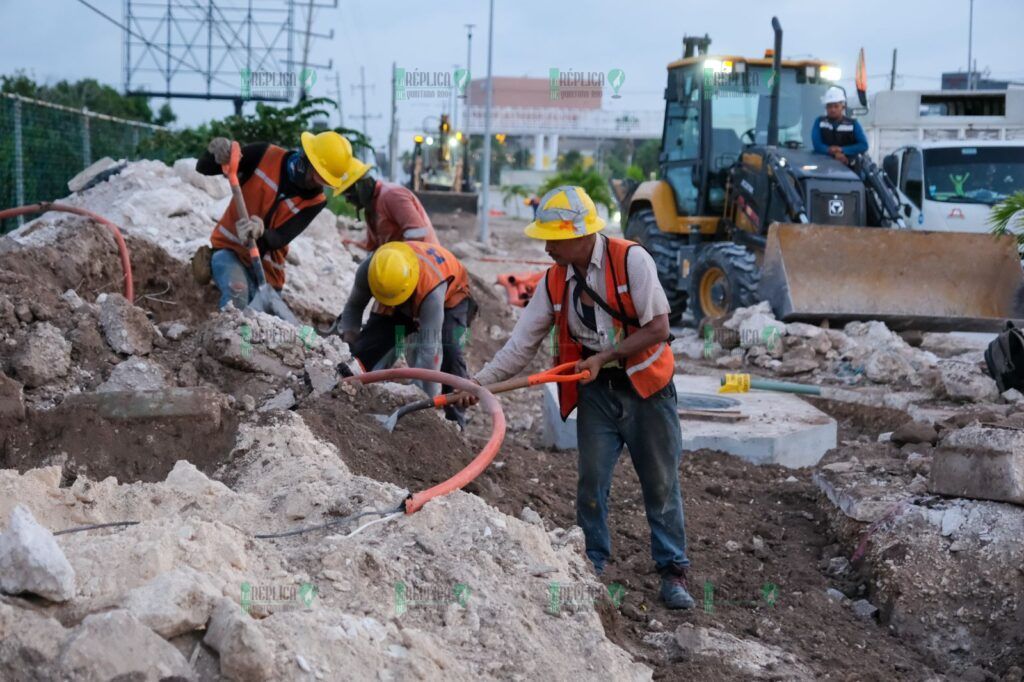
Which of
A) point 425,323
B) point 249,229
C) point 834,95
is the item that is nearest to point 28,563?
point 425,323

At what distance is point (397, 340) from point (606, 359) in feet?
8.40

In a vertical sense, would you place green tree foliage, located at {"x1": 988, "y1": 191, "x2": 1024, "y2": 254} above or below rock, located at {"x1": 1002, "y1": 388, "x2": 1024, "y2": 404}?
above

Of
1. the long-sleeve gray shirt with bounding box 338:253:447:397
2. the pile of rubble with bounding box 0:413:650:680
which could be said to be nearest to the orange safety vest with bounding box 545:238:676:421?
the pile of rubble with bounding box 0:413:650:680

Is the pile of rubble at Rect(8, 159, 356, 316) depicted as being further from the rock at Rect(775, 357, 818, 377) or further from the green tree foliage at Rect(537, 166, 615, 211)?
the green tree foliage at Rect(537, 166, 615, 211)

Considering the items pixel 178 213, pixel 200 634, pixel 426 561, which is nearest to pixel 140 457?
pixel 426 561

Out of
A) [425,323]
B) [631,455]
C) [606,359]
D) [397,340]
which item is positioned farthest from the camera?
[397,340]

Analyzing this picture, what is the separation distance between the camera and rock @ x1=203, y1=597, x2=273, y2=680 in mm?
3271

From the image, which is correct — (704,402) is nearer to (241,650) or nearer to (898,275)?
(898,275)

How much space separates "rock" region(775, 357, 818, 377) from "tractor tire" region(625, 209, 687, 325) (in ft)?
9.53

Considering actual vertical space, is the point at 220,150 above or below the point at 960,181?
below

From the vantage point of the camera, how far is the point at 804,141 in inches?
545

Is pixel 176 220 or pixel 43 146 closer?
pixel 176 220

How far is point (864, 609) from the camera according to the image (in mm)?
5734

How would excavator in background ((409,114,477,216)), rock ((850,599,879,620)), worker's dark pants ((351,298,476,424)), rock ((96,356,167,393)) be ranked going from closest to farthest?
rock ((850,599,879,620)), rock ((96,356,167,393)), worker's dark pants ((351,298,476,424)), excavator in background ((409,114,477,216))
